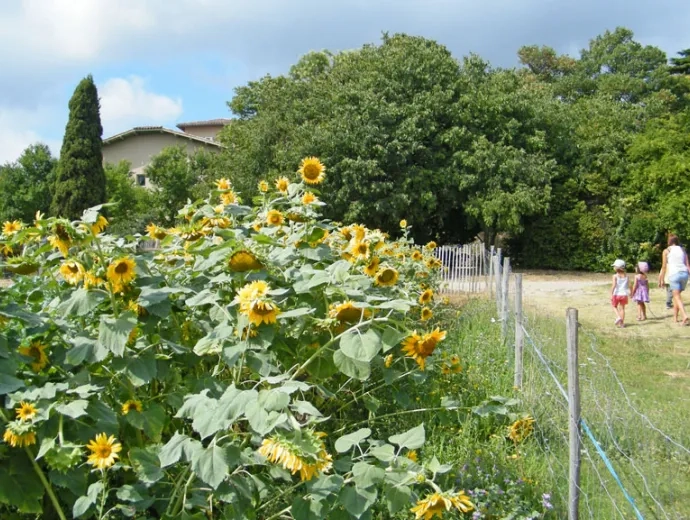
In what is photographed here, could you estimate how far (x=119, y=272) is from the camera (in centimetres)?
197

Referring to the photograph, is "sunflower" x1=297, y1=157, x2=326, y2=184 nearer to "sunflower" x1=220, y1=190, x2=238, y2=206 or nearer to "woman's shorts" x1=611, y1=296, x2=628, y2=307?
"sunflower" x1=220, y1=190, x2=238, y2=206

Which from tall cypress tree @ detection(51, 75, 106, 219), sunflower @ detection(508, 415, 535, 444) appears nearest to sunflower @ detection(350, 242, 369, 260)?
sunflower @ detection(508, 415, 535, 444)

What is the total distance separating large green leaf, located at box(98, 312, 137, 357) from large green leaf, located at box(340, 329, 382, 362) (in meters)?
0.56

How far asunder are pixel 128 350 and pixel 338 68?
21.4m

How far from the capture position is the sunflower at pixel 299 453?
1.57 metres

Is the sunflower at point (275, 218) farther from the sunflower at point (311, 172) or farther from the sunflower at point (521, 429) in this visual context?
the sunflower at point (521, 429)

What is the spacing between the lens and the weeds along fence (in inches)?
102

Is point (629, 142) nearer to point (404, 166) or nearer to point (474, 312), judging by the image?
point (404, 166)

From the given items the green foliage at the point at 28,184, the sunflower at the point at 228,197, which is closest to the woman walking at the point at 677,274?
the sunflower at the point at 228,197

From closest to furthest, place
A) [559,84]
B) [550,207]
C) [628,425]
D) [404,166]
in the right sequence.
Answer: [628,425] → [404,166] → [550,207] → [559,84]

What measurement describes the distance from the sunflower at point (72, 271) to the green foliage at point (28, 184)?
89.5ft

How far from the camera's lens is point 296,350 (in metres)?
2.22

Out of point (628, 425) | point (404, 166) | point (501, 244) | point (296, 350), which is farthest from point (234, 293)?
point (501, 244)

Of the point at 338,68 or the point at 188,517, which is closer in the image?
the point at 188,517
